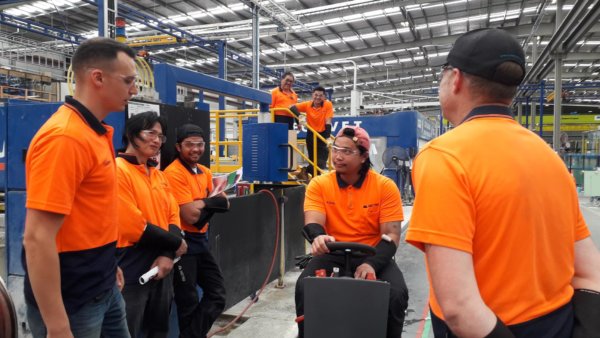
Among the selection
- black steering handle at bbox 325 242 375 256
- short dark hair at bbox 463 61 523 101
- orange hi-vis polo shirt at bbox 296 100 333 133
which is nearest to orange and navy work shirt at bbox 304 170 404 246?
black steering handle at bbox 325 242 375 256

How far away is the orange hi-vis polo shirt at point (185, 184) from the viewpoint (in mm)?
3057

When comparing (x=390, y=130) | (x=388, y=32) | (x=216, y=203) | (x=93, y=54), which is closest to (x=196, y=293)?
(x=216, y=203)

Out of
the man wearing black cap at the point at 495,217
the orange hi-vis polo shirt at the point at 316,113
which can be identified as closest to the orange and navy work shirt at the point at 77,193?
the man wearing black cap at the point at 495,217

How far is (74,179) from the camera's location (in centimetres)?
150

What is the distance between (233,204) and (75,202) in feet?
8.79

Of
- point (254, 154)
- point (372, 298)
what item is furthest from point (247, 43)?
point (372, 298)

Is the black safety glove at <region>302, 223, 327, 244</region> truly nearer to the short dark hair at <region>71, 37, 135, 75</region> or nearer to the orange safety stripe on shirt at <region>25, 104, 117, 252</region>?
the orange safety stripe on shirt at <region>25, 104, 117, 252</region>

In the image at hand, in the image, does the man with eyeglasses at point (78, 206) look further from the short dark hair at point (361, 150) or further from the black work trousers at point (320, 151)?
the black work trousers at point (320, 151)

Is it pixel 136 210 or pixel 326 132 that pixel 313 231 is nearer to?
pixel 136 210

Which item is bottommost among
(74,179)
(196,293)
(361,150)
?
(196,293)

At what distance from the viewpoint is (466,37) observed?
1.25 m

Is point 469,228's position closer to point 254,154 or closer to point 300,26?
point 254,154

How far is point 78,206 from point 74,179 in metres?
0.14

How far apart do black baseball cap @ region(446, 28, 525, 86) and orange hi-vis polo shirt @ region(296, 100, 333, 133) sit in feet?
20.7
